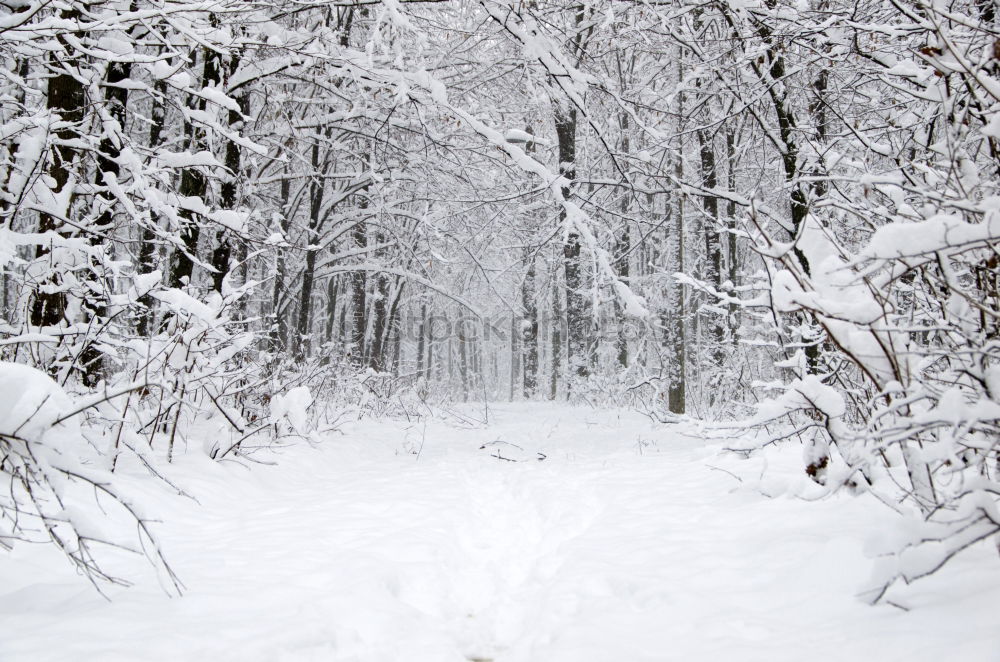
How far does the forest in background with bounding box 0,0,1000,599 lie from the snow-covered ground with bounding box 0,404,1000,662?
211 mm

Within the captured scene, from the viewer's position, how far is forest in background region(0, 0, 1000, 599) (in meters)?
1.77

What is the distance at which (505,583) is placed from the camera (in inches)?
111

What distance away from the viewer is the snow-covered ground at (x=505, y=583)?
5.68ft

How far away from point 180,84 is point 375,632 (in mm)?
3928

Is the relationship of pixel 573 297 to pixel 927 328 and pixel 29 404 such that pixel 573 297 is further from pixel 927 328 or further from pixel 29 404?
pixel 29 404

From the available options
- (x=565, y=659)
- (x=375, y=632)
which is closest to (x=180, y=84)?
(x=375, y=632)

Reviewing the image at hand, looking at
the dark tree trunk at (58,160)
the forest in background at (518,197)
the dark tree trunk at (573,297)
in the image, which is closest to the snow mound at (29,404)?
the forest in background at (518,197)

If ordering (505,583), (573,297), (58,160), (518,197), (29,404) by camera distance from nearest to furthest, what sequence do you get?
(29,404) < (505,583) < (58,160) < (518,197) < (573,297)

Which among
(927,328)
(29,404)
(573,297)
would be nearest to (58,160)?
(29,404)

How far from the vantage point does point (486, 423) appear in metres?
9.57

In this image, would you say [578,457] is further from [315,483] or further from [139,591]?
[139,591]

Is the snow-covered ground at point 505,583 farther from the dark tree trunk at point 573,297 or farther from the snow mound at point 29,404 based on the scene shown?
the dark tree trunk at point 573,297

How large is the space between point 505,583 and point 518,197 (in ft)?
16.0

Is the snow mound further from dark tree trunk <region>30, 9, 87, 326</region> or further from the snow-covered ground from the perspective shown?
dark tree trunk <region>30, 9, 87, 326</region>
